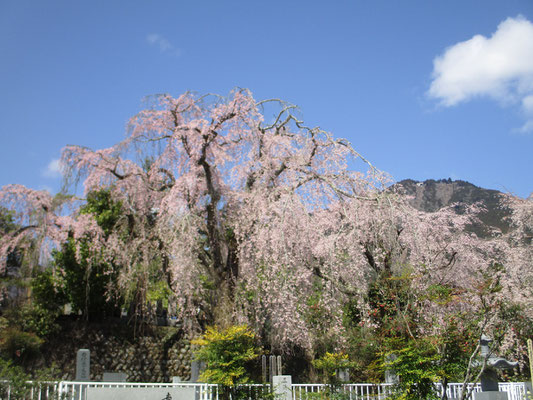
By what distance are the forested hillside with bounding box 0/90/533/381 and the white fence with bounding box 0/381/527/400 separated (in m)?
0.99

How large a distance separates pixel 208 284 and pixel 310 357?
3.90m

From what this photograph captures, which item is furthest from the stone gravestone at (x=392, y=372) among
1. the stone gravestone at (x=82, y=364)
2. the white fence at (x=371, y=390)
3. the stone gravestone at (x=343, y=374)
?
the stone gravestone at (x=82, y=364)

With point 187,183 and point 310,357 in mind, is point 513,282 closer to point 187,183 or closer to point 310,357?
point 310,357

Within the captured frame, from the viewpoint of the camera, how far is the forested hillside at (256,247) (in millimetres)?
11344

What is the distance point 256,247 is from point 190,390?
4.50m

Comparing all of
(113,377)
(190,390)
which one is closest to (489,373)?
(190,390)

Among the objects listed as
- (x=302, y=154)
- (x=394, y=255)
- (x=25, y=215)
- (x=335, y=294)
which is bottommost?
(x=335, y=294)

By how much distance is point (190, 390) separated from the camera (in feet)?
25.3

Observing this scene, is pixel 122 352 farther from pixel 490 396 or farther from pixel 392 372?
pixel 490 396

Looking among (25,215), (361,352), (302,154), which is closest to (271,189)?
(302,154)

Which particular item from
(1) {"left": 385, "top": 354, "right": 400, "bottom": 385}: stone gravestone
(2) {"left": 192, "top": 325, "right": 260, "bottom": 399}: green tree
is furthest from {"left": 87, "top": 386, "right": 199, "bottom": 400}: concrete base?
(1) {"left": 385, "top": 354, "right": 400, "bottom": 385}: stone gravestone

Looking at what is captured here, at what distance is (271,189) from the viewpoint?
12859mm

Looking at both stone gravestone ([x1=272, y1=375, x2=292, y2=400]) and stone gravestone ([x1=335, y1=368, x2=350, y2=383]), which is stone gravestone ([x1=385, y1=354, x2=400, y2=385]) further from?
stone gravestone ([x1=272, y1=375, x2=292, y2=400])

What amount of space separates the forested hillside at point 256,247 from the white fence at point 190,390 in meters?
0.99
